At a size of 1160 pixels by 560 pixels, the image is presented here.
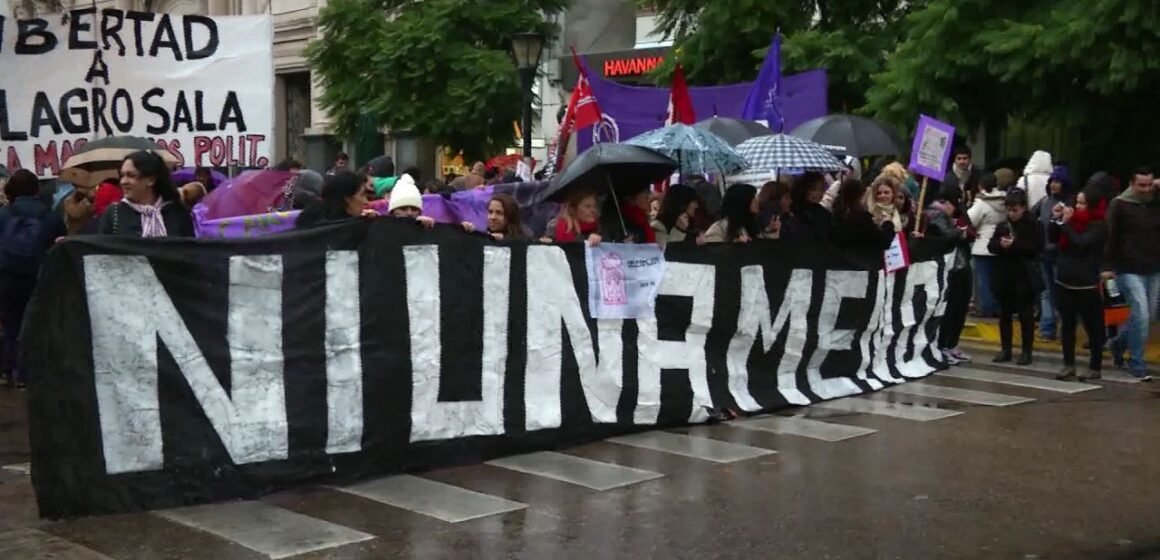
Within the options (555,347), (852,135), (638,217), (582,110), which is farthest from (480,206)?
(852,135)

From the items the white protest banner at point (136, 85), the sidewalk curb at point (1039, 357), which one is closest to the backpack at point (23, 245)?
the white protest banner at point (136, 85)

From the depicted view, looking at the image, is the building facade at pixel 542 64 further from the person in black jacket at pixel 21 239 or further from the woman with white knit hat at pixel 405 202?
the woman with white knit hat at pixel 405 202

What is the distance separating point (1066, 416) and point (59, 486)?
6.91 meters

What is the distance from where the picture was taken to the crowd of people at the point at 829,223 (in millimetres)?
8320

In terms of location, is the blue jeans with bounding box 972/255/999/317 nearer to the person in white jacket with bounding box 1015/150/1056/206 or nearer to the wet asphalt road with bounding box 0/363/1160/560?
the person in white jacket with bounding box 1015/150/1056/206

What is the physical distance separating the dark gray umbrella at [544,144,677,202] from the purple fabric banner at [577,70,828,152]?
13.6 feet

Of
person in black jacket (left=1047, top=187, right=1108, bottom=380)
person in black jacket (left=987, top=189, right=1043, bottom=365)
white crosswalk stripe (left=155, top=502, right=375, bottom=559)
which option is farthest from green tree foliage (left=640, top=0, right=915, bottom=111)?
white crosswalk stripe (left=155, top=502, right=375, bottom=559)

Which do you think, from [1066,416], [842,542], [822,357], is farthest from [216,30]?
[1066,416]

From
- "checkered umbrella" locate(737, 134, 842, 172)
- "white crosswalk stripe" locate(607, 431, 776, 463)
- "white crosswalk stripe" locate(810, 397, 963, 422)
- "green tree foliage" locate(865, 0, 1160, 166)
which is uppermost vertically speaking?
"green tree foliage" locate(865, 0, 1160, 166)

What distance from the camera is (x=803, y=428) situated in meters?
9.49

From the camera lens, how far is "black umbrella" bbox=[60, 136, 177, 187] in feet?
32.6

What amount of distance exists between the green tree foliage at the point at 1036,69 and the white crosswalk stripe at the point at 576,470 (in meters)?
8.24

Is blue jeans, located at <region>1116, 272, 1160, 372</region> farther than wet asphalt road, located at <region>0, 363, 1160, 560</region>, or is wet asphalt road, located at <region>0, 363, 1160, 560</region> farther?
blue jeans, located at <region>1116, 272, 1160, 372</region>

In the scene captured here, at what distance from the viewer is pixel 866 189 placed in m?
12.0
